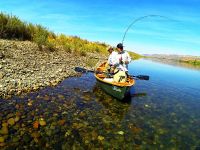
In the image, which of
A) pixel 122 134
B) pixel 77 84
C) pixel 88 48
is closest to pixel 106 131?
pixel 122 134

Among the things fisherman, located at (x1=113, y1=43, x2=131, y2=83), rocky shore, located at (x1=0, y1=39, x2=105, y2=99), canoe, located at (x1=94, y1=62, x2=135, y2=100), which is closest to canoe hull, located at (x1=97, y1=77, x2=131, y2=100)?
canoe, located at (x1=94, y1=62, x2=135, y2=100)

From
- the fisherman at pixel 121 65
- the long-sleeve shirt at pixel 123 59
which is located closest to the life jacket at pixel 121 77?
the fisherman at pixel 121 65

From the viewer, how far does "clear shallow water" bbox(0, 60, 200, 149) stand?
326 inches

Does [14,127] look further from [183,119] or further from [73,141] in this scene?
[183,119]

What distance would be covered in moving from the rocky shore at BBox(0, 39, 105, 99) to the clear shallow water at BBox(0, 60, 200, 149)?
0.75 metres

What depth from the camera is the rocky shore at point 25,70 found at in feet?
42.3

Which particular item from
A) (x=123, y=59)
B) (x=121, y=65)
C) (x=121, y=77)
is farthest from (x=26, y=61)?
(x=121, y=77)

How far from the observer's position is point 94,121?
10.3 metres

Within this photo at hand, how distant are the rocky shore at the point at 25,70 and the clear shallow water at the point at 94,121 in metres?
0.75

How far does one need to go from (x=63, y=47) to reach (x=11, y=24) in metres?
6.78

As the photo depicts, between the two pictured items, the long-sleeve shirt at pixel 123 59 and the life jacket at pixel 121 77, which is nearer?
the life jacket at pixel 121 77

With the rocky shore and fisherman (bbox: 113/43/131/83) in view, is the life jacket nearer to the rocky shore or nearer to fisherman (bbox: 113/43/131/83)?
fisherman (bbox: 113/43/131/83)

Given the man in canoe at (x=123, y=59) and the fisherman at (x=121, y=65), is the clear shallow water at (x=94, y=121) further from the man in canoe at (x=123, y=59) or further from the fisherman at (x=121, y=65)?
the man in canoe at (x=123, y=59)

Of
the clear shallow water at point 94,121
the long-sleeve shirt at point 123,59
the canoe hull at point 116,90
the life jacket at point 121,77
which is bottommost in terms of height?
the clear shallow water at point 94,121
